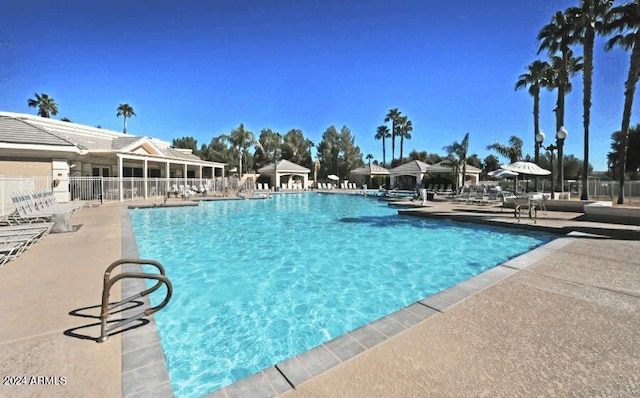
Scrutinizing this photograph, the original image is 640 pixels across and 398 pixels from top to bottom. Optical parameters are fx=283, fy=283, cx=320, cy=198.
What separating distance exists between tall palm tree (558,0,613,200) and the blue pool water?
35.3 feet

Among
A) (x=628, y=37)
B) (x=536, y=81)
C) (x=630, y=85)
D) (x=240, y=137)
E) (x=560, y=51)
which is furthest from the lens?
(x=240, y=137)

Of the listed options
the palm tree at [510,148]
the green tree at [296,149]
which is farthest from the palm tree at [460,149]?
the green tree at [296,149]

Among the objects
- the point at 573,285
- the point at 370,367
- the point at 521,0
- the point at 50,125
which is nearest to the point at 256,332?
the point at 370,367

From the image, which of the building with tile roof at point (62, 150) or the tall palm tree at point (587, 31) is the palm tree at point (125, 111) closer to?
the building with tile roof at point (62, 150)

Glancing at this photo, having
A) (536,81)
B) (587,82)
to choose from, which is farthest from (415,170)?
(587,82)

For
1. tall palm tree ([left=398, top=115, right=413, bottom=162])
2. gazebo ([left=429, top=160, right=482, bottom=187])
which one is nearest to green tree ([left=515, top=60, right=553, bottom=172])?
gazebo ([left=429, top=160, right=482, bottom=187])

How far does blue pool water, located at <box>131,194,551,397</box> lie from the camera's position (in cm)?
346

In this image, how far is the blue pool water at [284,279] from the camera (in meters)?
3.46

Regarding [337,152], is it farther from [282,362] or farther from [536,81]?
[282,362]

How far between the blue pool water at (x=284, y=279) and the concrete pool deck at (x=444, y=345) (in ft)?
3.15

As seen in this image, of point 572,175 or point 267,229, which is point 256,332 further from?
point 572,175

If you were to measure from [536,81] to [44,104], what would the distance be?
64.4m

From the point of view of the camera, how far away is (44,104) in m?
44.8

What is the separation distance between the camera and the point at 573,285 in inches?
157
